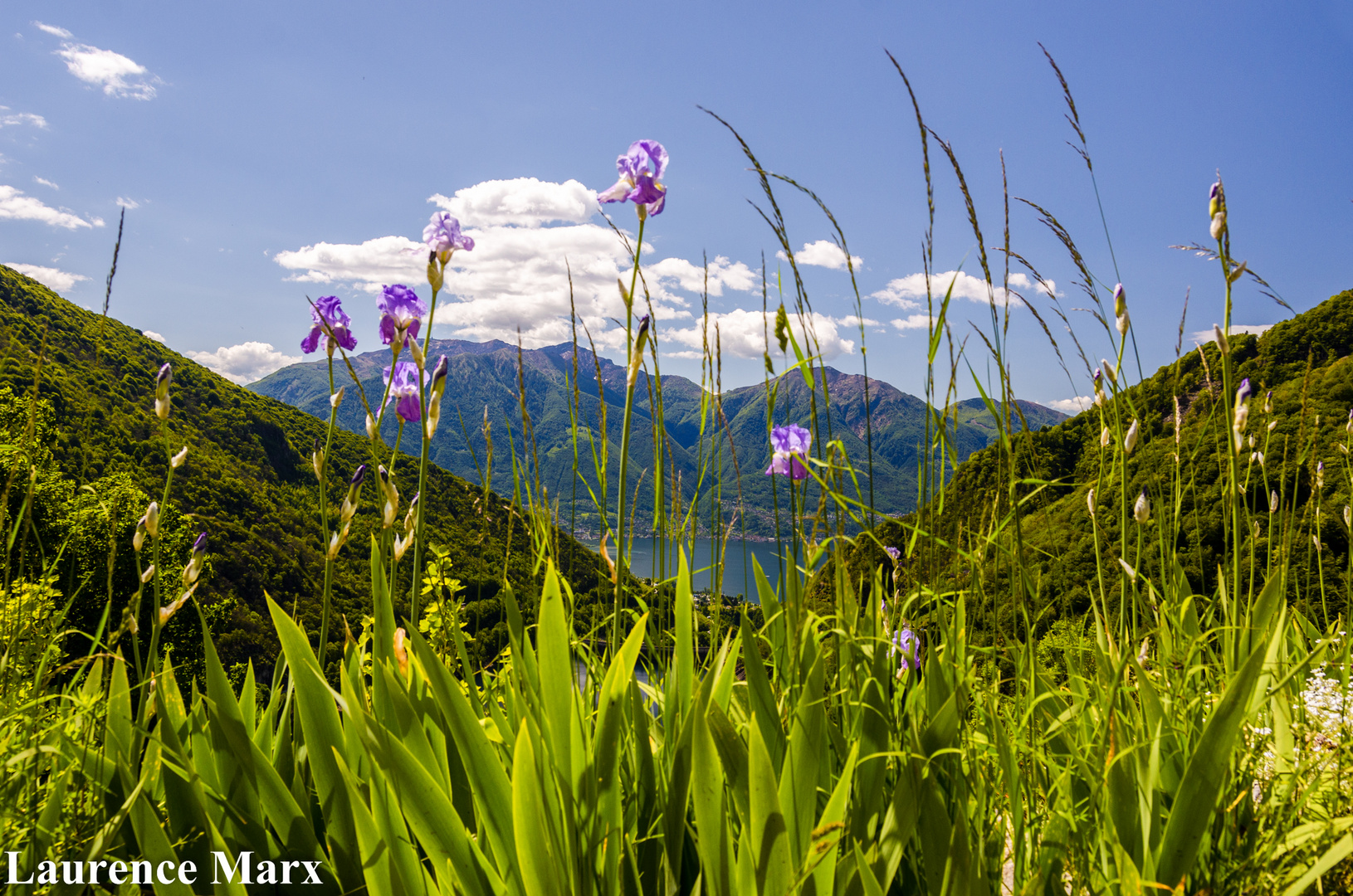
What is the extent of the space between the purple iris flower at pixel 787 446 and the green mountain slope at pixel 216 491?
0.70m

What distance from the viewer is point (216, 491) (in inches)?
911

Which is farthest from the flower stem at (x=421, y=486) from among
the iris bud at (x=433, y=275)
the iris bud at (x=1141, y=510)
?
the iris bud at (x=1141, y=510)

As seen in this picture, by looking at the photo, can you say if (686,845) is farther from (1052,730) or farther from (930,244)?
(930,244)

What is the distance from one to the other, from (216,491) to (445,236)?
27.0 metres

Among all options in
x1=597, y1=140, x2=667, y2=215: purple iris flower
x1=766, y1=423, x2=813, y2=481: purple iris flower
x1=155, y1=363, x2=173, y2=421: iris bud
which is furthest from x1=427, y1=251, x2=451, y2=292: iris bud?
x1=766, y1=423, x2=813, y2=481: purple iris flower

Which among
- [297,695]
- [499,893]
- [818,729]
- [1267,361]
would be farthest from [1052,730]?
[1267,361]

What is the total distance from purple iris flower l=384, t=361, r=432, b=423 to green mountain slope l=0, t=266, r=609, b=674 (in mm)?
402

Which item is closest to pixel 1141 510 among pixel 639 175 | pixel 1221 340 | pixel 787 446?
pixel 1221 340

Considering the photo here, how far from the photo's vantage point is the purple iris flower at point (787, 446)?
169 centimetres

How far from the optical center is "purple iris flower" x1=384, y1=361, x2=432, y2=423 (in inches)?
65.9

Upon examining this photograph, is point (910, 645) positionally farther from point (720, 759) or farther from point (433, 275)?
point (433, 275)

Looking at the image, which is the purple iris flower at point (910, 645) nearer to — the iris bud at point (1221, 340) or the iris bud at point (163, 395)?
the iris bud at point (1221, 340)

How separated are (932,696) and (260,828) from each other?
1374 mm

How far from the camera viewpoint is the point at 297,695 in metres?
1.28
